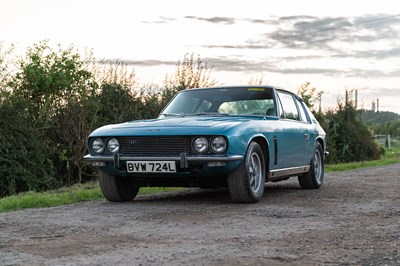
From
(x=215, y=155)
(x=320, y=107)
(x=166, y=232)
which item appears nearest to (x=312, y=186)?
(x=215, y=155)

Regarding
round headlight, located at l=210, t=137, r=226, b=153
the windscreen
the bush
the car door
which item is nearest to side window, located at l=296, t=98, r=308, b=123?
the car door

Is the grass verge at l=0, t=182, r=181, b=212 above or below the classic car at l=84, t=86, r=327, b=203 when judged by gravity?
below

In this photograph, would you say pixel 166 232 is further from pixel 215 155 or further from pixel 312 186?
pixel 312 186

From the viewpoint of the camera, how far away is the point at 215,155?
28.0 ft

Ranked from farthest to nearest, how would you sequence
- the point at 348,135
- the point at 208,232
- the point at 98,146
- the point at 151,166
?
the point at 348,135
the point at 98,146
the point at 151,166
the point at 208,232

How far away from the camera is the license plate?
28.3 ft

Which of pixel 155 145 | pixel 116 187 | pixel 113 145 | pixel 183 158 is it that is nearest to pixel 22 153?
pixel 116 187

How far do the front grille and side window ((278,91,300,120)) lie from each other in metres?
2.40

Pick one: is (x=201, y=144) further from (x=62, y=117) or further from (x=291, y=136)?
(x=62, y=117)

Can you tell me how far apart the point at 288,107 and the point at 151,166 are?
3.19m

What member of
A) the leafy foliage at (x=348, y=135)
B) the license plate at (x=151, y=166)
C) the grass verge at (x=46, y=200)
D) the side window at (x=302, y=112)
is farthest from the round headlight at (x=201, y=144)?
the leafy foliage at (x=348, y=135)

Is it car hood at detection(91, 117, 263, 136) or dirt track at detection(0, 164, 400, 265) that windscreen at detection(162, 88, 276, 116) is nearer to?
car hood at detection(91, 117, 263, 136)

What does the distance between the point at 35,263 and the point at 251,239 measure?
1882mm

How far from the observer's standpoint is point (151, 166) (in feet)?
28.5
